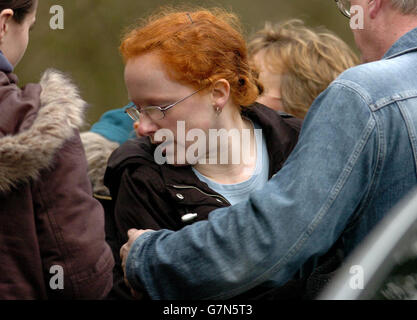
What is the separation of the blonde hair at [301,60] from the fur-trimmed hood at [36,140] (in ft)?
4.97

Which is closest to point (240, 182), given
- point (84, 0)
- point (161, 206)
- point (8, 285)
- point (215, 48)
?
point (161, 206)

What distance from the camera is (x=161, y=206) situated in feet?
6.98

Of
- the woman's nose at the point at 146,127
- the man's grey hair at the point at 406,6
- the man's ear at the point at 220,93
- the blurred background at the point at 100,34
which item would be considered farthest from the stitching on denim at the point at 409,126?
the blurred background at the point at 100,34

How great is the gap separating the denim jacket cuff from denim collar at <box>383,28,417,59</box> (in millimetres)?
907

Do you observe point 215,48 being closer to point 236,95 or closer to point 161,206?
point 236,95

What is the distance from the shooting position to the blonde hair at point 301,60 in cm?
311

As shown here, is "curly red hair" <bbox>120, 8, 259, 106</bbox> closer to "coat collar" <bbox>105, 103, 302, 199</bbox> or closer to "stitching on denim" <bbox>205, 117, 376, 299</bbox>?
"coat collar" <bbox>105, 103, 302, 199</bbox>

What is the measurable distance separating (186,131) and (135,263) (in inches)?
22.6

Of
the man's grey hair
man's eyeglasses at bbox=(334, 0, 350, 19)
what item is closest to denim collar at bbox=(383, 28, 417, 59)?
the man's grey hair

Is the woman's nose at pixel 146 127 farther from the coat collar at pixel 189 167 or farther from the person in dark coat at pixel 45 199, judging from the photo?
the person in dark coat at pixel 45 199

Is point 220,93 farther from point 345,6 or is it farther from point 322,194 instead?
point 322,194

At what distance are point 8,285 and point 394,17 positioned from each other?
1.42 m

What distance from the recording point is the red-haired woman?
215 centimetres

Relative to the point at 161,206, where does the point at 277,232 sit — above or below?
above
